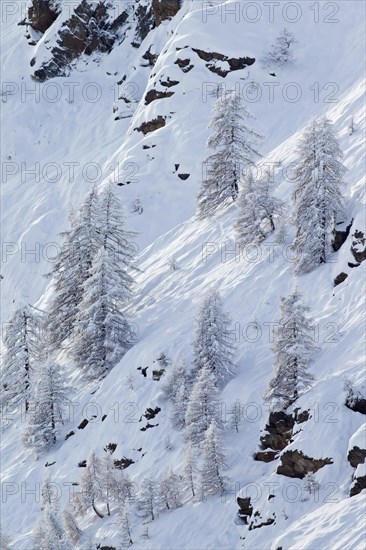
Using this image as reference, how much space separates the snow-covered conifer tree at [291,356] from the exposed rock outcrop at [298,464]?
2.16 metres

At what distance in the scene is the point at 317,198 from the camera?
Result: 105ft

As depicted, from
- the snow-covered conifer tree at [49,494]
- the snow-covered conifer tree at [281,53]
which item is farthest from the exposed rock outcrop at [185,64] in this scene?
the snow-covered conifer tree at [49,494]

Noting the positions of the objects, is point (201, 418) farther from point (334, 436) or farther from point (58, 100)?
point (58, 100)

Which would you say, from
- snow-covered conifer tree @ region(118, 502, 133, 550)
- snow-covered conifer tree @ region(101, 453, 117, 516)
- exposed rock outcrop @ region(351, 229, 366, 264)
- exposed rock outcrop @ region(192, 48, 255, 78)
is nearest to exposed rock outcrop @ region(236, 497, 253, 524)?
snow-covered conifer tree @ region(118, 502, 133, 550)

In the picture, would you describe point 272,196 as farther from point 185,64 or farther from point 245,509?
point 185,64

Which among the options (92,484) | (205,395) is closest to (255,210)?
(205,395)

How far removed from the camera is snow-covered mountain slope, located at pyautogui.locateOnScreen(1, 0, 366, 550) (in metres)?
24.4

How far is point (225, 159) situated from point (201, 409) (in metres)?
18.4

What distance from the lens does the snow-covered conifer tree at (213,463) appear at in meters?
25.4

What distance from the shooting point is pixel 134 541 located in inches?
1007

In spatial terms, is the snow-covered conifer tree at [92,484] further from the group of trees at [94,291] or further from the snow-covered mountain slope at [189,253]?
the group of trees at [94,291]

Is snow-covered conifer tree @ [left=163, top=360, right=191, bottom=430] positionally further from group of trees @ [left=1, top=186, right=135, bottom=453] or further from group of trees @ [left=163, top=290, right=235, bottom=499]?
group of trees @ [left=1, top=186, right=135, bottom=453]

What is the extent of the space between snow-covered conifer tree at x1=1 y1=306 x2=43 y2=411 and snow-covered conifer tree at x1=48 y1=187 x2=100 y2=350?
83cm

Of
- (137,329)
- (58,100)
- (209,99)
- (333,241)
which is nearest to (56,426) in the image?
(137,329)
